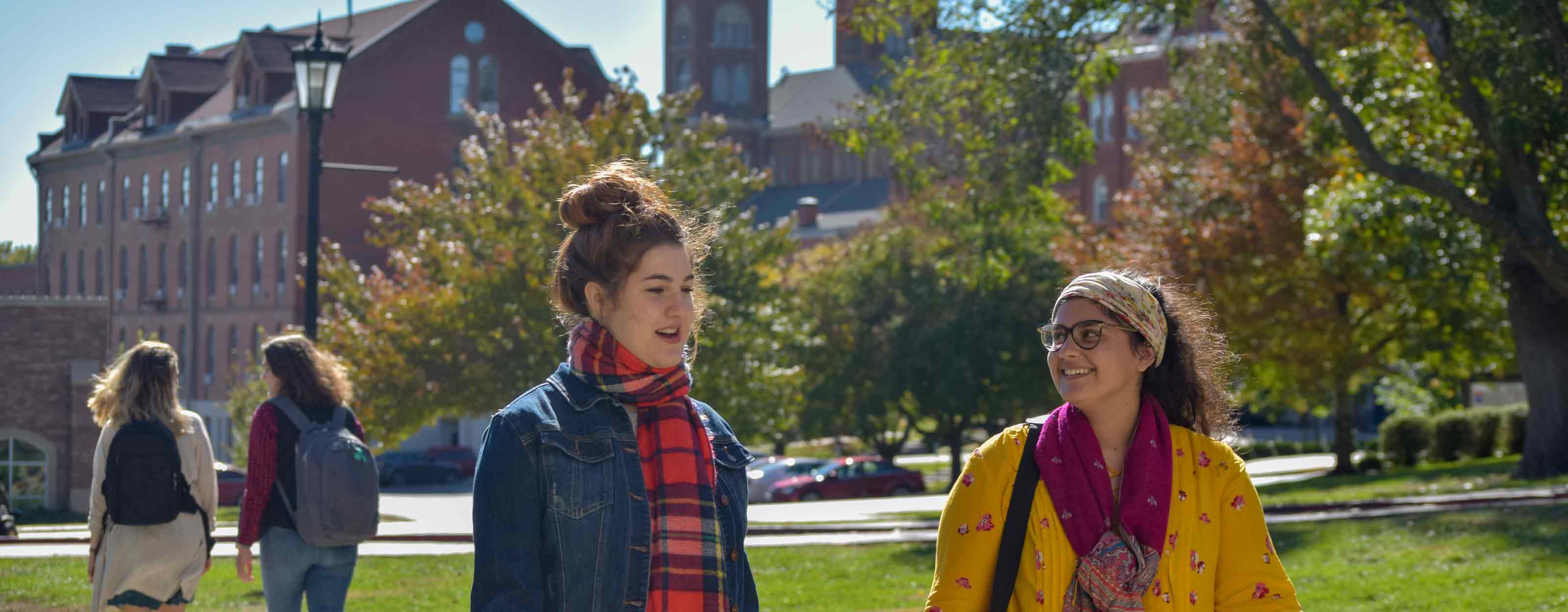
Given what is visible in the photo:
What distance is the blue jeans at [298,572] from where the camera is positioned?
285 inches

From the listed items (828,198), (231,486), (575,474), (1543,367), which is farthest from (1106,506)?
(828,198)

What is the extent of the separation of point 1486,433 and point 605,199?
119ft

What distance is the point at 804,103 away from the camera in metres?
98.7

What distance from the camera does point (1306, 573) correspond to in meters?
13.8

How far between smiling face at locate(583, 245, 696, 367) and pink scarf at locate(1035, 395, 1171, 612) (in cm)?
93

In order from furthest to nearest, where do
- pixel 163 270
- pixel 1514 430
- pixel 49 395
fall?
pixel 163 270 < pixel 1514 430 < pixel 49 395

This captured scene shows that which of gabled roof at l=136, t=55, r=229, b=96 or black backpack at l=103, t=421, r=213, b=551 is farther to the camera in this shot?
gabled roof at l=136, t=55, r=229, b=96

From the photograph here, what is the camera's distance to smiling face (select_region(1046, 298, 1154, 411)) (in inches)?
163

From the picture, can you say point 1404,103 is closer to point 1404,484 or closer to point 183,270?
point 1404,484

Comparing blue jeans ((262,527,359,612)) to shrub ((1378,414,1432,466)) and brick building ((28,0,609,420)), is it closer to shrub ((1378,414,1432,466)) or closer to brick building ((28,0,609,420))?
shrub ((1378,414,1432,466))

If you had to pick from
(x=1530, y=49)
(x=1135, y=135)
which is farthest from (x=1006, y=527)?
(x=1135, y=135)

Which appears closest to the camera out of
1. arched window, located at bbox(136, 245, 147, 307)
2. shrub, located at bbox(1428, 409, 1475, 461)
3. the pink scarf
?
the pink scarf

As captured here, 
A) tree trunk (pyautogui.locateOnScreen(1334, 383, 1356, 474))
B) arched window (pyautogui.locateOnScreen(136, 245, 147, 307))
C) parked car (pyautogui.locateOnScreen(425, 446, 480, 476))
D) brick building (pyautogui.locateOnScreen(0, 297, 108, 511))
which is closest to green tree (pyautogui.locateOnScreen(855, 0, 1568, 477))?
brick building (pyautogui.locateOnScreen(0, 297, 108, 511))

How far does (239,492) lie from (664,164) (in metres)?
19.1
